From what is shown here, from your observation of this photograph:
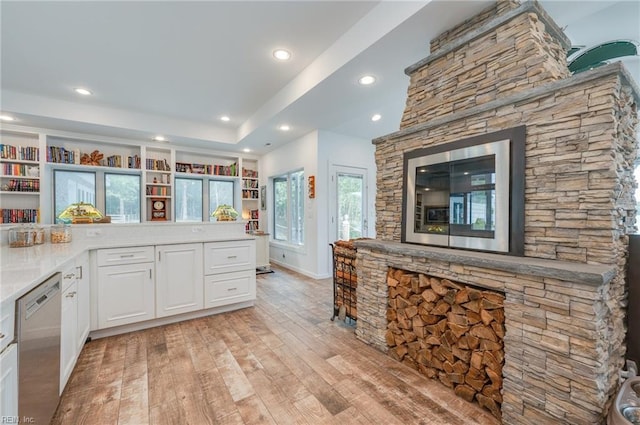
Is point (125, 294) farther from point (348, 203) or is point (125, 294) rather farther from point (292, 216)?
point (348, 203)

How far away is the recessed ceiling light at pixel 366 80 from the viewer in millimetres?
2881

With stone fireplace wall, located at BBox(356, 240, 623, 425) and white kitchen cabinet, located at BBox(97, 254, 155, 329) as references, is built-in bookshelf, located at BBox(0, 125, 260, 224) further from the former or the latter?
stone fireplace wall, located at BBox(356, 240, 623, 425)

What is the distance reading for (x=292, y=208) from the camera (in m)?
5.54

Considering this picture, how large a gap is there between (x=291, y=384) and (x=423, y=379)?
36.9 inches

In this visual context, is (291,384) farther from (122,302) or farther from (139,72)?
(139,72)

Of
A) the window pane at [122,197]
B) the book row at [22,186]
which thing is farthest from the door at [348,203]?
the book row at [22,186]

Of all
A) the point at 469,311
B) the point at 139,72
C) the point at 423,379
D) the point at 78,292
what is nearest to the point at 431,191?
the point at 469,311

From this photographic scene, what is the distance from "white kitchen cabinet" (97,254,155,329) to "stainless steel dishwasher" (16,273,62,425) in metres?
1.05

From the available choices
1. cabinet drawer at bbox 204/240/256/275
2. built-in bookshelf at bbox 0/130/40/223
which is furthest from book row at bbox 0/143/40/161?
cabinet drawer at bbox 204/240/256/275

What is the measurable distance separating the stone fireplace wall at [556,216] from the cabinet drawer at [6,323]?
84.3 inches

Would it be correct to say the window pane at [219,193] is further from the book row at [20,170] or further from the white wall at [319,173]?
the book row at [20,170]

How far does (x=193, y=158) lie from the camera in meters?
5.96

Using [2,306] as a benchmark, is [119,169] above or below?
above

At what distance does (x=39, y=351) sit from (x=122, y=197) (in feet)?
15.8
